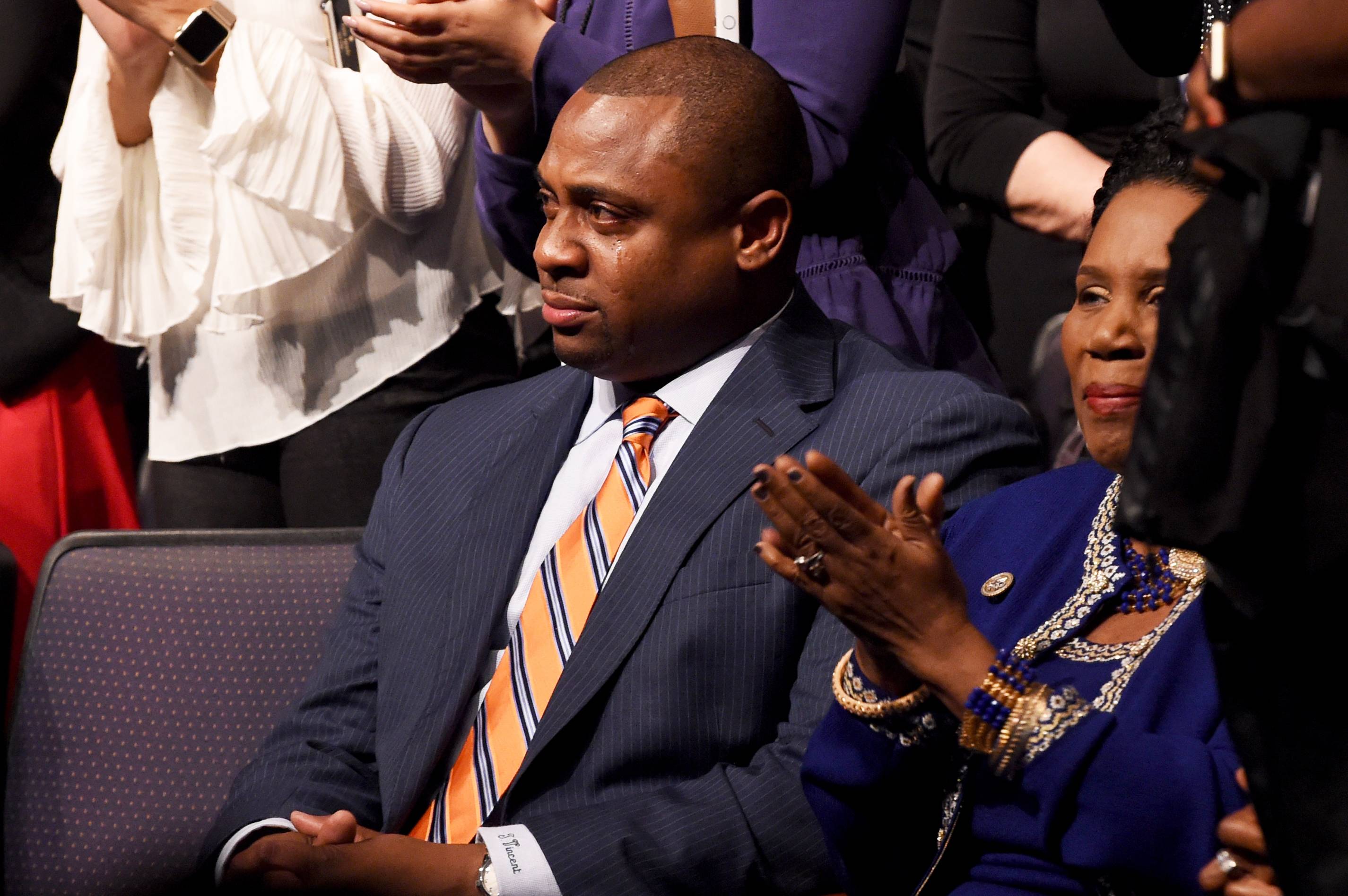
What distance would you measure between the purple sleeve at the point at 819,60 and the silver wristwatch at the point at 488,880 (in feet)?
3.71

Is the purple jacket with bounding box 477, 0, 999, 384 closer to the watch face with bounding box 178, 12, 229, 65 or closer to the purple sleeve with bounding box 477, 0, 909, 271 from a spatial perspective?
the purple sleeve with bounding box 477, 0, 909, 271

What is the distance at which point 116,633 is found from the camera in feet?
8.30

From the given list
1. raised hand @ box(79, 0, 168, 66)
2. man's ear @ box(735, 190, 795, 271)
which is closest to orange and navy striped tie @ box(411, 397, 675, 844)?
man's ear @ box(735, 190, 795, 271)

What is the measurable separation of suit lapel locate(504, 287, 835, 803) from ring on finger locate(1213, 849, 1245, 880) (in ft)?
2.87

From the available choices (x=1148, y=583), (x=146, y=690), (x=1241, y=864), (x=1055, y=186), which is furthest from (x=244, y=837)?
(x=1055, y=186)

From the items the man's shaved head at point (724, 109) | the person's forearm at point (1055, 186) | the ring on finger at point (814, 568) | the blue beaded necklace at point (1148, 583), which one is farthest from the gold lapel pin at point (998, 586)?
the person's forearm at point (1055, 186)

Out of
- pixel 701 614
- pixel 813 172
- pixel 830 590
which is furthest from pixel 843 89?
pixel 830 590

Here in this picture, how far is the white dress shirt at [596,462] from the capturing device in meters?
2.29

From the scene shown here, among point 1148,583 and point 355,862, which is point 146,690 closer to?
point 355,862

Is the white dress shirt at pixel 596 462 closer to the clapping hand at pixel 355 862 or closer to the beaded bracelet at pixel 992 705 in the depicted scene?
the clapping hand at pixel 355 862

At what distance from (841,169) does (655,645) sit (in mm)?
828

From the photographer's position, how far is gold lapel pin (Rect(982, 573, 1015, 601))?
74.0 inches

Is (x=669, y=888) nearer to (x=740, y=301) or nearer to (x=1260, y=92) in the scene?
(x=740, y=301)

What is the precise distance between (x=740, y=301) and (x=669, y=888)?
0.87 m
